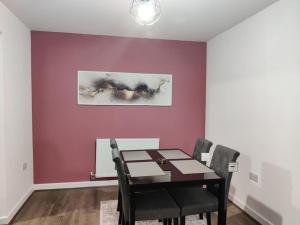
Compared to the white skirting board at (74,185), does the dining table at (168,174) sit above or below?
above

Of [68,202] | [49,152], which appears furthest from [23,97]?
[68,202]

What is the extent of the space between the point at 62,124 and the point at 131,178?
2.13 m

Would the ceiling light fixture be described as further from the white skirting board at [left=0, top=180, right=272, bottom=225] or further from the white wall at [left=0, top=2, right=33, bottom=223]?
the white skirting board at [left=0, top=180, right=272, bottom=225]

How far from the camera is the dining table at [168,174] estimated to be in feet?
6.17

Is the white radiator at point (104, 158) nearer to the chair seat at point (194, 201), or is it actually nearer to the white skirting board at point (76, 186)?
the white skirting board at point (76, 186)

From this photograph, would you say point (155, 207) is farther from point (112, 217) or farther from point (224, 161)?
point (112, 217)

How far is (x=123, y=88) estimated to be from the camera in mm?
3773

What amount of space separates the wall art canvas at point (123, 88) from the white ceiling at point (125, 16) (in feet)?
2.18

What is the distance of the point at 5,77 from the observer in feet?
8.47

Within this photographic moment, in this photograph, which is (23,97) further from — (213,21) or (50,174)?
(213,21)

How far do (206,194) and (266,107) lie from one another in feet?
→ 3.92

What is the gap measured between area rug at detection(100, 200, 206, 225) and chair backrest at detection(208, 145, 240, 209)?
0.55m

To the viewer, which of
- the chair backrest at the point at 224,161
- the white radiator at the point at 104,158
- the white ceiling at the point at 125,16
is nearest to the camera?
the chair backrest at the point at 224,161

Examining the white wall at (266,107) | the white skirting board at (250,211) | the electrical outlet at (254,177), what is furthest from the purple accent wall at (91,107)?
the electrical outlet at (254,177)
